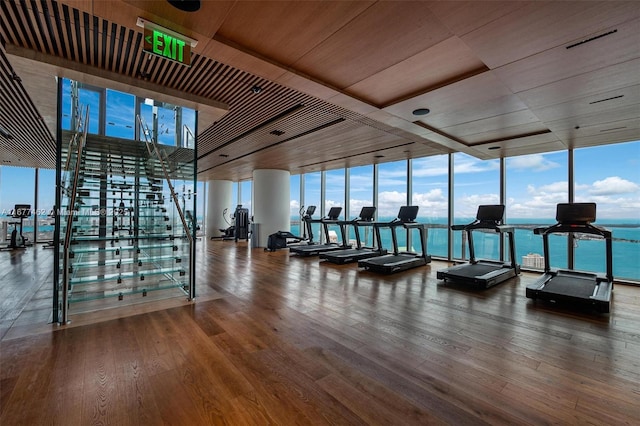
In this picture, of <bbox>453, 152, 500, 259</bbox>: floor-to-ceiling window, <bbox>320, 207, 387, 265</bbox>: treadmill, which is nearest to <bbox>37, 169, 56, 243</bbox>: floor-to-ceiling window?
<bbox>320, 207, 387, 265</bbox>: treadmill

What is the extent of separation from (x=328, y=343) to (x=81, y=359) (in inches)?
86.9

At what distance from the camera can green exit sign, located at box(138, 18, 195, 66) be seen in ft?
8.25

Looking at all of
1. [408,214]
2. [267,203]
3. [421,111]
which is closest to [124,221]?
[267,203]

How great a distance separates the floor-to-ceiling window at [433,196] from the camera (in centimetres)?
805

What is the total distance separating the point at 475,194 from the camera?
305 inches

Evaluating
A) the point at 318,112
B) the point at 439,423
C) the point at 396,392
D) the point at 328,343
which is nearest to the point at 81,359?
the point at 328,343

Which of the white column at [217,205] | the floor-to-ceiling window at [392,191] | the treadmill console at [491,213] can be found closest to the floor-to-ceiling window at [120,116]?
the white column at [217,205]

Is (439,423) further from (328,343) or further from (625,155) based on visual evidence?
(625,155)

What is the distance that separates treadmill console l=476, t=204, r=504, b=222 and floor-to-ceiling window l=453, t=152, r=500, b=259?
49.8 inches

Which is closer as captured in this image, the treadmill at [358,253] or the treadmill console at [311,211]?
the treadmill at [358,253]

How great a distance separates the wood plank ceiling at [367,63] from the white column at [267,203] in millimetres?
4923

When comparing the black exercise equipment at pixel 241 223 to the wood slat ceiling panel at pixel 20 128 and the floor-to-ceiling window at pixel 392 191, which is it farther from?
the wood slat ceiling panel at pixel 20 128

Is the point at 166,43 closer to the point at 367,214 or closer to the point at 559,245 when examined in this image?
the point at 367,214

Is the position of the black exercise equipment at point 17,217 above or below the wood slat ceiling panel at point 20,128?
below
